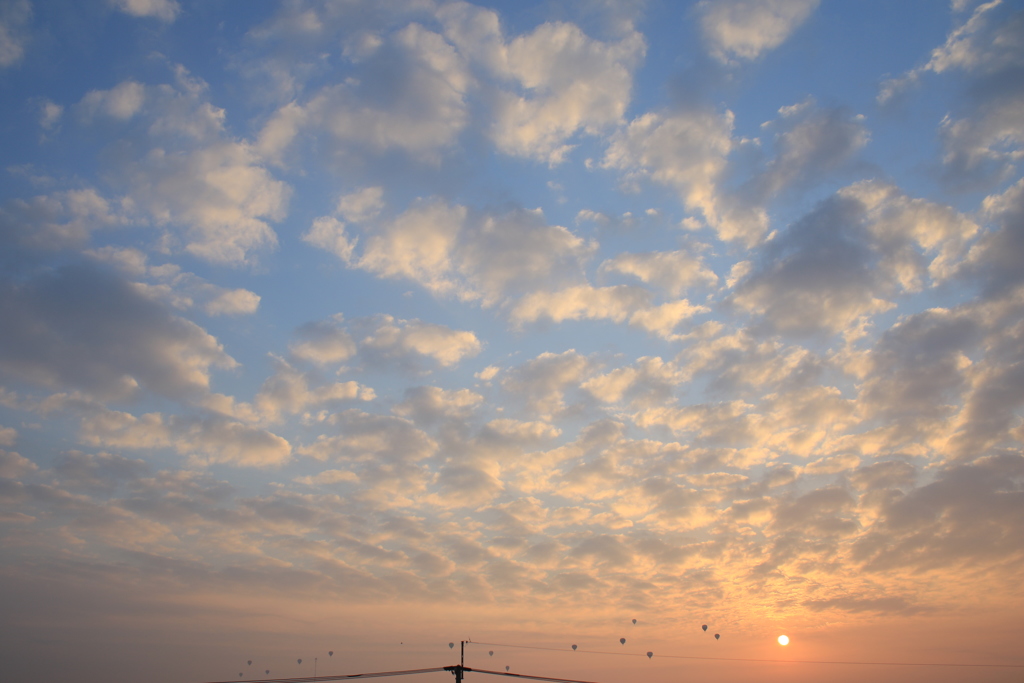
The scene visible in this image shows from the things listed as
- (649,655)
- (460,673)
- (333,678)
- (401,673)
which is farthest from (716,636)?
(333,678)

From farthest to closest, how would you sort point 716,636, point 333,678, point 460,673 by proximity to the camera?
point 716,636, point 460,673, point 333,678

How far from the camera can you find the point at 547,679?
82.8 metres

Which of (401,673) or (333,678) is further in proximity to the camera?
(401,673)

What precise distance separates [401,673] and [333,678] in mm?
15192

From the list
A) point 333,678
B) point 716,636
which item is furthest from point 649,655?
point 333,678

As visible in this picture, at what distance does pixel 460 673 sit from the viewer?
80.6 m

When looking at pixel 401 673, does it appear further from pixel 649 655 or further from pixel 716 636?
pixel 716 636

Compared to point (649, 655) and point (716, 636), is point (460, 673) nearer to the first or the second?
point (649, 655)

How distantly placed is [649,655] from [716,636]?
35.0 ft

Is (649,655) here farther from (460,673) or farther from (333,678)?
(333,678)

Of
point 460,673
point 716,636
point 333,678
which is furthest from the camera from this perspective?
point 716,636

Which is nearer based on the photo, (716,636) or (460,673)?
(460,673)

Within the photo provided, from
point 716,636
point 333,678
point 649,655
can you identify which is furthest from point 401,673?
point 716,636

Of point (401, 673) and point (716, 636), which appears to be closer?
point (401, 673)
